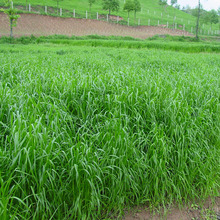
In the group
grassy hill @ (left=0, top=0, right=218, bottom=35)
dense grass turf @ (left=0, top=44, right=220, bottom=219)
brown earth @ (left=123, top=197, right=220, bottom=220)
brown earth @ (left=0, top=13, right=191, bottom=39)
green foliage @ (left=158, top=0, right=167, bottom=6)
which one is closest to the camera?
dense grass turf @ (left=0, top=44, right=220, bottom=219)

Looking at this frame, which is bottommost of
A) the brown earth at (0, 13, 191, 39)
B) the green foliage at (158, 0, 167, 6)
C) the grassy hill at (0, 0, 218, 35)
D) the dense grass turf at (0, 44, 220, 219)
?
the dense grass turf at (0, 44, 220, 219)

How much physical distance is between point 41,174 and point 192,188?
1888 millimetres

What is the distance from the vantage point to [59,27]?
97.8ft

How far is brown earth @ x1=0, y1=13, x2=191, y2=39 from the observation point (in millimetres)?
26438

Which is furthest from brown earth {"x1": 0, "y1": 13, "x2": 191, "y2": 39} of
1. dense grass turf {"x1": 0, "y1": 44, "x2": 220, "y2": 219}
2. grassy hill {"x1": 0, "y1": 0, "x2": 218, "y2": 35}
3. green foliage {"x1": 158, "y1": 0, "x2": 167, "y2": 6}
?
dense grass turf {"x1": 0, "y1": 44, "x2": 220, "y2": 219}

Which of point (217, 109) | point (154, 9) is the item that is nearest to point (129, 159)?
point (217, 109)

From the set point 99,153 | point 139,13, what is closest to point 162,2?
point 139,13

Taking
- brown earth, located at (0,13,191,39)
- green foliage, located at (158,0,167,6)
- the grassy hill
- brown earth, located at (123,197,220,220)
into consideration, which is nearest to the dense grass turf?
brown earth, located at (123,197,220,220)

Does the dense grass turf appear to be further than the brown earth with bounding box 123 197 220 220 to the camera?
No

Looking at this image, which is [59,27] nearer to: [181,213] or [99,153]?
[99,153]

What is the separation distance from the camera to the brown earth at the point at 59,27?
26438mm

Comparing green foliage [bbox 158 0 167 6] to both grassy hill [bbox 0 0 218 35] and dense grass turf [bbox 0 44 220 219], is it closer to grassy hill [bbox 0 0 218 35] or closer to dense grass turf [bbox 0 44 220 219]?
grassy hill [bbox 0 0 218 35]

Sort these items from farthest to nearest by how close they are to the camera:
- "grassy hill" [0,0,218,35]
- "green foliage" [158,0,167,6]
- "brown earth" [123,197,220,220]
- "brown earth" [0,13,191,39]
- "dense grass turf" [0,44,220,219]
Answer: "green foliage" [158,0,167,6]
"grassy hill" [0,0,218,35]
"brown earth" [0,13,191,39]
"brown earth" [123,197,220,220]
"dense grass turf" [0,44,220,219]

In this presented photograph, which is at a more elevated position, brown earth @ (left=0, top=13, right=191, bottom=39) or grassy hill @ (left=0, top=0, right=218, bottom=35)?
grassy hill @ (left=0, top=0, right=218, bottom=35)
